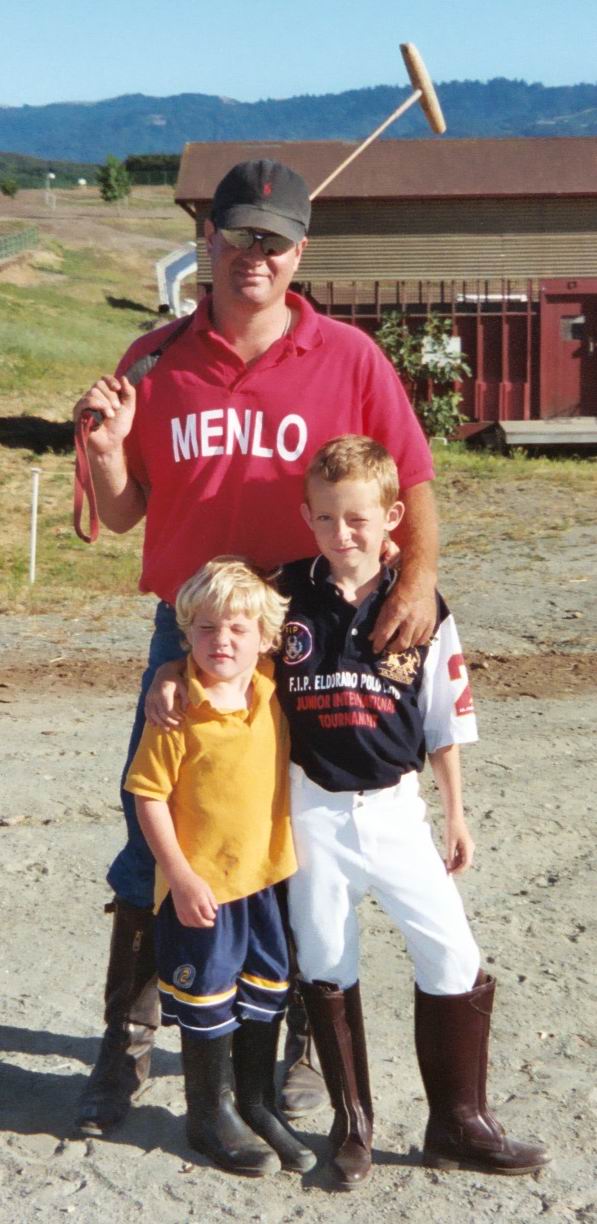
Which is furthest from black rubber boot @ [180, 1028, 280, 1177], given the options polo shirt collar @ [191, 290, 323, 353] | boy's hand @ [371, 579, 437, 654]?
polo shirt collar @ [191, 290, 323, 353]

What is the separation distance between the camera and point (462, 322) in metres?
19.0

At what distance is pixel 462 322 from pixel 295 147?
11239 mm

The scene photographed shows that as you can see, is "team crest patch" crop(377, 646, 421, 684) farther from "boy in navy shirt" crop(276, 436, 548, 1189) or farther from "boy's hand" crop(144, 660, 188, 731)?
"boy's hand" crop(144, 660, 188, 731)

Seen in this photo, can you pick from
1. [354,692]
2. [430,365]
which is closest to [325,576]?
[354,692]

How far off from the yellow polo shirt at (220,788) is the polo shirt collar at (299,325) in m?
0.78

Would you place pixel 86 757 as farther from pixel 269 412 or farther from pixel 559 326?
pixel 559 326

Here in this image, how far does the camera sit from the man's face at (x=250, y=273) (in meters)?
3.22

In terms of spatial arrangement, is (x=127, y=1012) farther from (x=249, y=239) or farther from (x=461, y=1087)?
(x=249, y=239)

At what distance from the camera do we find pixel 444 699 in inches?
127

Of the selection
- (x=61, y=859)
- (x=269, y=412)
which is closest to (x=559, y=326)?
(x=61, y=859)

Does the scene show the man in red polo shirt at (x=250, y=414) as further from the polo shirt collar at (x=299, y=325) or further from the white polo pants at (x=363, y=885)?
the white polo pants at (x=363, y=885)

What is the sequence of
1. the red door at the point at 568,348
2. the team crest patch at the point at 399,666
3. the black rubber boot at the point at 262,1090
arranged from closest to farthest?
the team crest patch at the point at 399,666 < the black rubber boot at the point at 262,1090 < the red door at the point at 568,348

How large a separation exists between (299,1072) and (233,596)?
1.28 metres

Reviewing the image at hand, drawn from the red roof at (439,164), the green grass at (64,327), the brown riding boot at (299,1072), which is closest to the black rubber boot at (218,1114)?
the brown riding boot at (299,1072)
